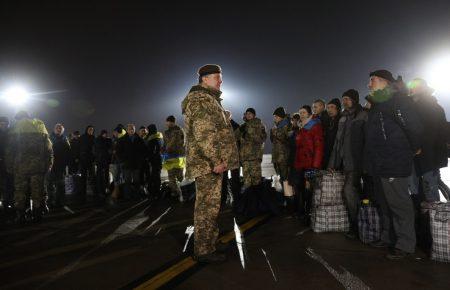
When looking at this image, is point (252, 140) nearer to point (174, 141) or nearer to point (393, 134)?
point (174, 141)

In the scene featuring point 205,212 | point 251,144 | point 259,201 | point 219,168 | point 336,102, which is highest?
point 336,102

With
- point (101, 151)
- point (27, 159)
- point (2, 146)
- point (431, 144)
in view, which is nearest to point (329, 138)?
point (431, 144)

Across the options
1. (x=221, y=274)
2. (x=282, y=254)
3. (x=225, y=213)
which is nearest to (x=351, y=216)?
(x=282, y=254)

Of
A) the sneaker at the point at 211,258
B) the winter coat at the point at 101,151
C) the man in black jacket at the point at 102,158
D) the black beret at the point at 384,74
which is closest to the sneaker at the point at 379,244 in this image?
the sneaker at the point at 211,258

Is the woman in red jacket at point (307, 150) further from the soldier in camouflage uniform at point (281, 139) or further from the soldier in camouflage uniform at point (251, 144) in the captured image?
the soldier in camouflage uniform at point (251, 144)

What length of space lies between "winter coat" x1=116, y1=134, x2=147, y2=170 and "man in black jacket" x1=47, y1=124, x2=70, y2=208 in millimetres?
1435

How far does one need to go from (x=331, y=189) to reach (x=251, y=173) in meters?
2.63

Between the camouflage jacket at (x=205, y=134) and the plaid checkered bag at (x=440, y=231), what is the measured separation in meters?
2.39

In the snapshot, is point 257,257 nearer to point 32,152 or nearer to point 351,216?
point 351,216

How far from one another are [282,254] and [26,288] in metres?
2.94

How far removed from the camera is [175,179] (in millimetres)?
10078

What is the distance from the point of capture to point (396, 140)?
14.2ft

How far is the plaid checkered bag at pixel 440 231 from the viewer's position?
4.09 m

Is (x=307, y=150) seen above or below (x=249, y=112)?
below
